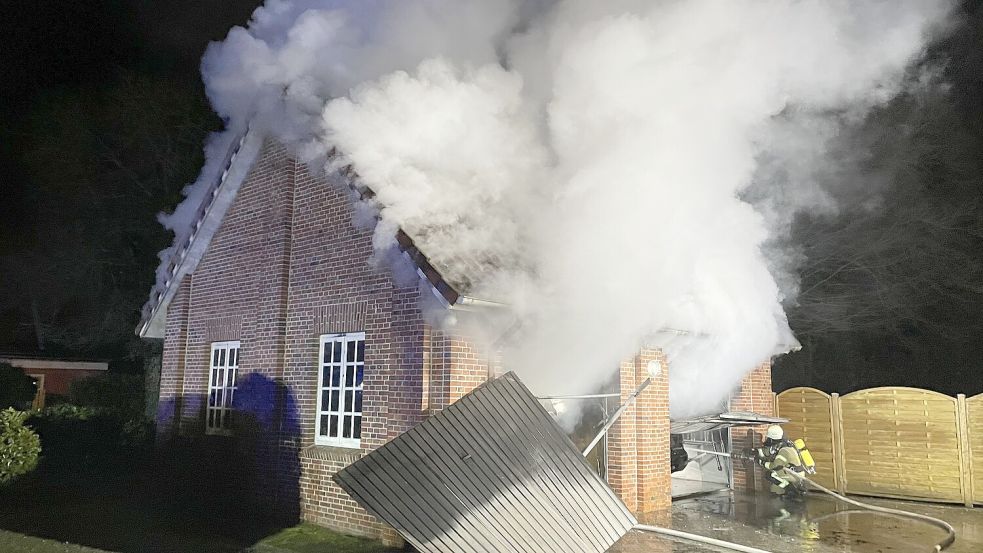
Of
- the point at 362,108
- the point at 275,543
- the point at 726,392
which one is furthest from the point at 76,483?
the point at 726,392

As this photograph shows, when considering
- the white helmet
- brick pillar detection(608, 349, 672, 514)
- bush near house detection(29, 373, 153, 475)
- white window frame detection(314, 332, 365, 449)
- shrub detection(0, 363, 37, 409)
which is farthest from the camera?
shrub detection(0, 363, 37, 409)

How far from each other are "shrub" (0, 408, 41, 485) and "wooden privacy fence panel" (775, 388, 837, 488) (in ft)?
40.9

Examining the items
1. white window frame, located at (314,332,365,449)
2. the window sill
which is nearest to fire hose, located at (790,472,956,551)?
the window sill

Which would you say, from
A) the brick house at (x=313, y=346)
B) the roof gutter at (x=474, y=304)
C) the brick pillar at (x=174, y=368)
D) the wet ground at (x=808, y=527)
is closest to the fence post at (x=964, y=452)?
the wet ground at (x=808, y=527)

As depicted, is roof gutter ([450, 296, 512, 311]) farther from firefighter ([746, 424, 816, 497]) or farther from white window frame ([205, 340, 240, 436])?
firefighter ([746, 424, 816, 497])

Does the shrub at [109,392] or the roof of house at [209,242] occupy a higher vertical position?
the roof of house at [209,242]

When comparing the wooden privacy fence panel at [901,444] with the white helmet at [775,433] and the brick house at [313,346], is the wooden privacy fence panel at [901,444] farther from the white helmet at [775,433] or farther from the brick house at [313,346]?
the brick house at [313,346]

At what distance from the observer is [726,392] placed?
35.9 feet

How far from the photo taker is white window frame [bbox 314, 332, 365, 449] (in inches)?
322

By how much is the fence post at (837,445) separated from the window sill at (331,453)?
759 cm

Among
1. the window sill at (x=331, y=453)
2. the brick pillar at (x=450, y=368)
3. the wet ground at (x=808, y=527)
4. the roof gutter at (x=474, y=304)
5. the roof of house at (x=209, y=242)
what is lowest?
the wet ground at (x=808, y=527)

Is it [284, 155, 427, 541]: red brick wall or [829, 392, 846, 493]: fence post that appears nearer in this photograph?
[284, 155, 427, 541]: red brick wall

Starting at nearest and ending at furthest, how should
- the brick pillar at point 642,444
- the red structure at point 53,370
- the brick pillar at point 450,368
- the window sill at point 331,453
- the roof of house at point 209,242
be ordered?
the roof of house at point 209,242, the brick pillar at point 450,368, the window sill at point 331,453, the brick pillar at point 642,444, the red structure at point 53,370

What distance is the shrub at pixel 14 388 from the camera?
1759 cm
